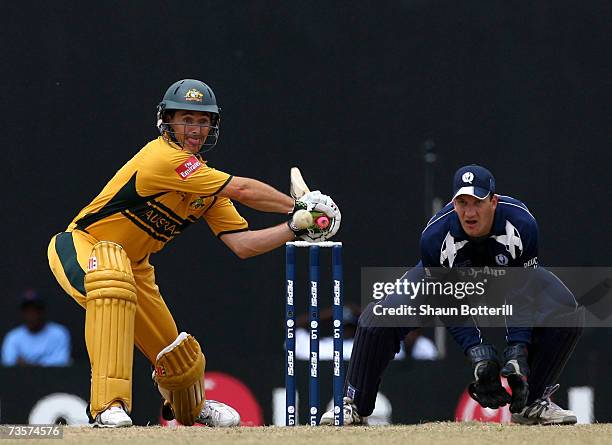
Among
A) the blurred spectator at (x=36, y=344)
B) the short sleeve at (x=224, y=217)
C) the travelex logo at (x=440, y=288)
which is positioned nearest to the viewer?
the travelex logo at (x=440, y=288)

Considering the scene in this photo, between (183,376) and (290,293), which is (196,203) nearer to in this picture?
(290,293)

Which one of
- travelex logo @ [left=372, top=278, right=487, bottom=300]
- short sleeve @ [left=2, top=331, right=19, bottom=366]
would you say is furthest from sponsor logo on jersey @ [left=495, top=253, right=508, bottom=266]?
short sleeve @ [left=2, top=331, right=19, bottom=366]

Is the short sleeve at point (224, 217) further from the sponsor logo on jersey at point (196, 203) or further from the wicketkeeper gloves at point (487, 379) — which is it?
the wicketkeeper gloves at point (487, 379)

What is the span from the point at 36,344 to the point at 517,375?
3.96m

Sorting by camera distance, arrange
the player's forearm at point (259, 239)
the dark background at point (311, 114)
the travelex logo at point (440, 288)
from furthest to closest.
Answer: the dark background at point (311, 114), the travelex logo at point (440, 288), the player's forearm at point (259, 239)

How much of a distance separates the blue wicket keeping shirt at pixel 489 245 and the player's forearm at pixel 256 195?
25.9 inches

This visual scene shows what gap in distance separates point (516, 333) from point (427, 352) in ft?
9.50

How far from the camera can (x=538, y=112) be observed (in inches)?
370

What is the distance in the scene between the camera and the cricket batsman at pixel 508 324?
6.26 meters

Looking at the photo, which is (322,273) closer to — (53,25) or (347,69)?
(347,69)

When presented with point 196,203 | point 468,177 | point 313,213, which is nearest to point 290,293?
point 313,213

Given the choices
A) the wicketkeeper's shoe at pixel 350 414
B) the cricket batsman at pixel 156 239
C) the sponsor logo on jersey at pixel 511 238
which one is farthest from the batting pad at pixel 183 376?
the sponsor logo on jersey at pixel 511 238

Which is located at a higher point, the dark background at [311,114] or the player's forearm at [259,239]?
the dark background at [311,114]

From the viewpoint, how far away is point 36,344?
9102 mm
